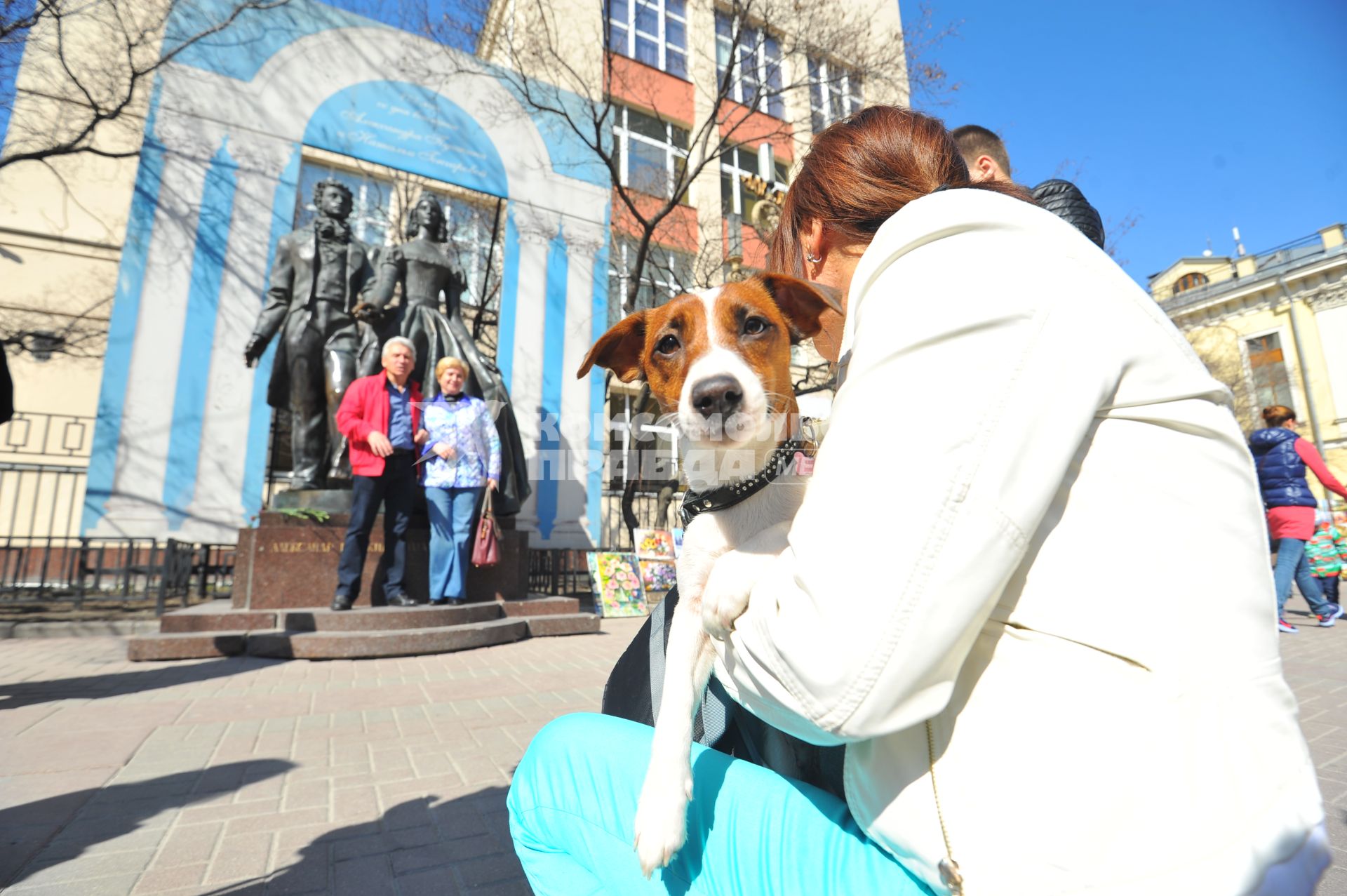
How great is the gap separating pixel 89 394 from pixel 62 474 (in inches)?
187

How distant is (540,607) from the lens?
785 centimetres

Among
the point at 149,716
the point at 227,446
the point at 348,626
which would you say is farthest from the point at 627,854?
the point at 227,446

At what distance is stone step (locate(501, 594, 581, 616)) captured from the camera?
7676mm

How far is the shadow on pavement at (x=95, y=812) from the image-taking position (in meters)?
2.27

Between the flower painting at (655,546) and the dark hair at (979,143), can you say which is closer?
the dark hair at (979,143)

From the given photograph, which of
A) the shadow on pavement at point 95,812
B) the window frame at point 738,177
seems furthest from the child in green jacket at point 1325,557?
the window frame at point 738,177

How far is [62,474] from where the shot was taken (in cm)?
1148

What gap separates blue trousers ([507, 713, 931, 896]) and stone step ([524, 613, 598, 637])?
6.22 metres

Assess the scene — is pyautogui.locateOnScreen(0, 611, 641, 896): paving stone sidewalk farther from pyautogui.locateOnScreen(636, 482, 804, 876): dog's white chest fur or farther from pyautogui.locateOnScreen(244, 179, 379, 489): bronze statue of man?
pyautogui.locateOnScreen(244, 179, 379, 489): bronze statue of man

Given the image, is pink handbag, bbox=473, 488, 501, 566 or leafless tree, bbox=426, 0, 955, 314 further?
leafless tree, bbox=426, 0, 955, 314

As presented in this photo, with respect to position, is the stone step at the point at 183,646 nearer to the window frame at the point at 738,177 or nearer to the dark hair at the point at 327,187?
the dark hair at the point at 327,187

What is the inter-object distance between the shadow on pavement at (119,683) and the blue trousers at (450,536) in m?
1.62

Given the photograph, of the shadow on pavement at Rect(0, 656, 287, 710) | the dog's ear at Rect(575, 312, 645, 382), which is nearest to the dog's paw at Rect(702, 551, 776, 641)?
the dog's ear at Rect(575, 312, 645, 382)

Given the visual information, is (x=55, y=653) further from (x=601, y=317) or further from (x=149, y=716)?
(x=601, y=317)
